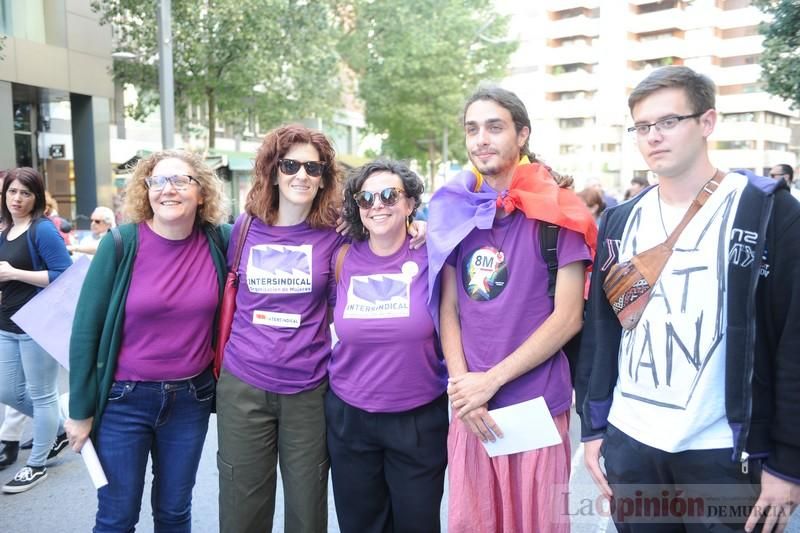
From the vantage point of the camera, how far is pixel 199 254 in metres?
2.90

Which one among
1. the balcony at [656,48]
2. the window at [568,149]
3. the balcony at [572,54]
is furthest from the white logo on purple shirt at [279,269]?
the balcony at [572,54]

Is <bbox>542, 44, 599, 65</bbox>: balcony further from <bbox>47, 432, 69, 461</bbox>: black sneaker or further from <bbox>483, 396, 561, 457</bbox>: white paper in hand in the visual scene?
<bbox>483, 396, 561, 457</bbox>: white paper in hand

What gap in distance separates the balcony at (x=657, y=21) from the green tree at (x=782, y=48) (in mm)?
61596

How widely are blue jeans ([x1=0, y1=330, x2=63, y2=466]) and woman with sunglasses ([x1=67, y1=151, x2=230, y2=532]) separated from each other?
5.86ft

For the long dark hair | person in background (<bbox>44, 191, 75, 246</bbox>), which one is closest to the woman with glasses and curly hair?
the long dark hair

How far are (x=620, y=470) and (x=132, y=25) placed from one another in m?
14.8

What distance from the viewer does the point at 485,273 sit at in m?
2.43

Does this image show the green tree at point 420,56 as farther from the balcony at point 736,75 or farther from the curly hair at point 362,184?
the balcony at point 736,75

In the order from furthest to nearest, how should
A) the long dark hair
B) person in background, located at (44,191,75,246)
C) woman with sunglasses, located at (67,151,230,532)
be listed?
person in background, located at (44,191,75,246), the long dark hair, woman with sunglasses, located at (67,151,230,532)

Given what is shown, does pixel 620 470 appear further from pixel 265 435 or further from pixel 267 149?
pixel 267 149

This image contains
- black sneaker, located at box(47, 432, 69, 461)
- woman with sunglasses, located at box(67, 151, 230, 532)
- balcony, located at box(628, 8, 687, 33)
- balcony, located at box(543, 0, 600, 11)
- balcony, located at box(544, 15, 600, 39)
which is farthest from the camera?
balcony, located at box(544, 15, 600, 39)

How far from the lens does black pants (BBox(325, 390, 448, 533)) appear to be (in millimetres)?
2615

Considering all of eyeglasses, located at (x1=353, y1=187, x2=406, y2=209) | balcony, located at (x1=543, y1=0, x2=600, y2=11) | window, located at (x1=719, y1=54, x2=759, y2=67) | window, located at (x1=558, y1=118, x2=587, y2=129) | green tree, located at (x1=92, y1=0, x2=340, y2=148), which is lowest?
eyeglasses, located at (x1=353, y1=187, x2=406, y2=209)

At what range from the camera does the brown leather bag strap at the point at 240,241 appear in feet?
9.49
